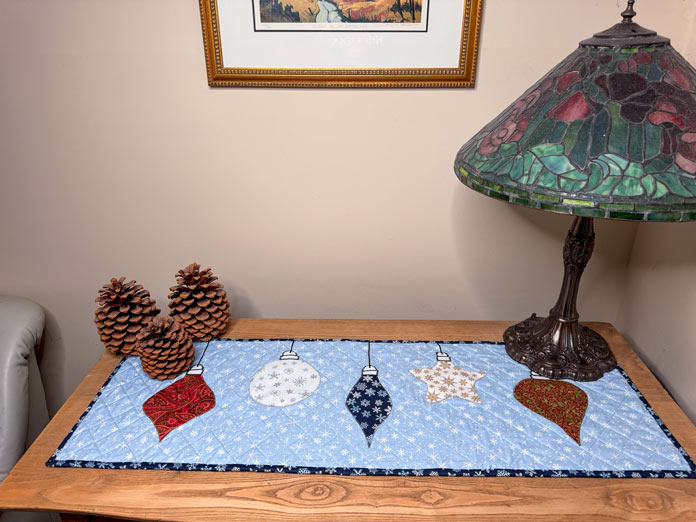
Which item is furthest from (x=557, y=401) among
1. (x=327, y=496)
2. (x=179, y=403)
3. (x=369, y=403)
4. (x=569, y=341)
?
(x=179, y=403)

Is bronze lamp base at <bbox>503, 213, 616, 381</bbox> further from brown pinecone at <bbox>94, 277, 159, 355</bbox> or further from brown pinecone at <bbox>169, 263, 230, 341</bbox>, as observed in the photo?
brown pinecone at <bbox>94, 277, 159, 355</bbox>

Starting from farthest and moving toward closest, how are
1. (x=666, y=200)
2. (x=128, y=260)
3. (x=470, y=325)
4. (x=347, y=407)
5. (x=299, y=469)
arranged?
(x=128, y=260)
(x=470, y=325)
(x=347, y=407)
(x=299, y=469)
(x=666, y=200)

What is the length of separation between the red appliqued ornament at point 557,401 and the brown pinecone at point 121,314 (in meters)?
0.76

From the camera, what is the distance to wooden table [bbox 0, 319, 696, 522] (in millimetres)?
725

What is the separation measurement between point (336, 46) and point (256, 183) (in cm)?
34

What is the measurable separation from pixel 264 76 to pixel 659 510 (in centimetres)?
102

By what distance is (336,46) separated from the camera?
996 mm

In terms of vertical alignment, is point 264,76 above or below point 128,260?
above

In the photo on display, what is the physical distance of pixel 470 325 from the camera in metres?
1.13

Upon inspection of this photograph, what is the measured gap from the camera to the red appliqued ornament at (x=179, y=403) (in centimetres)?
87

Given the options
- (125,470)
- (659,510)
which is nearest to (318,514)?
(125,470)

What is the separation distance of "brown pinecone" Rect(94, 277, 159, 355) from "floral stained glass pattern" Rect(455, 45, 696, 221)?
708 millimetres

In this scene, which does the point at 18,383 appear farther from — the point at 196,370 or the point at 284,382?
the point at 284,382

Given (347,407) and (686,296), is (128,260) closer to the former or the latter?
(347,407)
